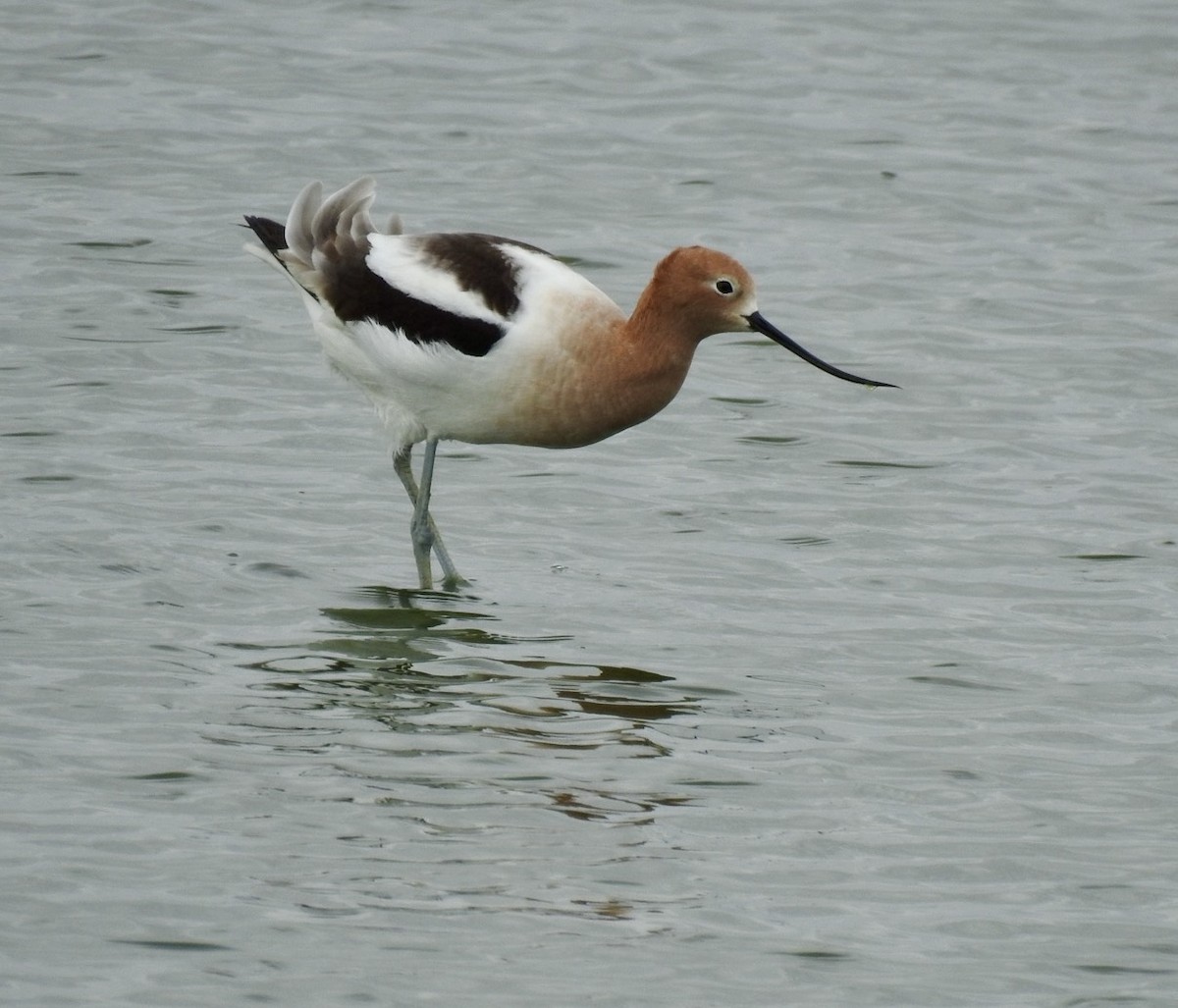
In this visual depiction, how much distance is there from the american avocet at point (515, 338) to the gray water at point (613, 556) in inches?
27.6

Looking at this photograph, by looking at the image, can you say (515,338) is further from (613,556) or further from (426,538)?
(613,556)

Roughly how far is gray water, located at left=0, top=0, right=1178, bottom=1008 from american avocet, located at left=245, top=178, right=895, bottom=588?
70 cm

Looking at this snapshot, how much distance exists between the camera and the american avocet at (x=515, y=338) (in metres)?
8.69

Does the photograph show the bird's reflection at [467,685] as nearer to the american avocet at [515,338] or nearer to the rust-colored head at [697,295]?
the american avocet at [515,338]

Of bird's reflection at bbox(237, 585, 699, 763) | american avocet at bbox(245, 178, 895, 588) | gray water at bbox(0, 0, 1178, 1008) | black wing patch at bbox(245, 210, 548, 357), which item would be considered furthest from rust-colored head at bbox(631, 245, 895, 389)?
bird's reflection at bbox(237, 585, 699, 763)

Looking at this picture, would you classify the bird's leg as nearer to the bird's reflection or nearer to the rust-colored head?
the bird's reflection

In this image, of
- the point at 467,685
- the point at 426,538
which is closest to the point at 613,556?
the point at 426,538

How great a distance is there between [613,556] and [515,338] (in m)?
1.24

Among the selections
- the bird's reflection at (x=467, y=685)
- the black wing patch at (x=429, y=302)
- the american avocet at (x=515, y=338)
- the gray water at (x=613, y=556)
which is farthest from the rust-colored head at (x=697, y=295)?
the bird's reflection at (x=467, y=685)

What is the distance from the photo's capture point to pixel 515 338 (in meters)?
8.66

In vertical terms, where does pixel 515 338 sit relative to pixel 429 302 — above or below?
below

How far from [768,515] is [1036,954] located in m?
4.17

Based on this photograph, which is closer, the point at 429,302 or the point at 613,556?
the point at 429,302

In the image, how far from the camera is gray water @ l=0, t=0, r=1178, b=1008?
6.07 metres
